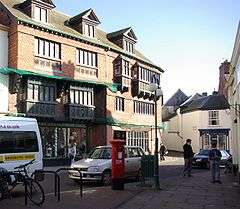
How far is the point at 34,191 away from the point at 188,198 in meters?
4.65

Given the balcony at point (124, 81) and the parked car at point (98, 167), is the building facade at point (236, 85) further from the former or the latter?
the balcony at point (124, 81)

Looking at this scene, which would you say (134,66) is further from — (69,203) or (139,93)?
(69,203)

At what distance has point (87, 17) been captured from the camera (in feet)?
112

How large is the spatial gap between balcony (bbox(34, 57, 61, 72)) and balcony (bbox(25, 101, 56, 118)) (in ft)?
8.40

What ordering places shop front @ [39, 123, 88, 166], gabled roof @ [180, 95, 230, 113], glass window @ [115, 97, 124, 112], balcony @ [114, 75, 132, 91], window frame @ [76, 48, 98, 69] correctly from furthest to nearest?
1. gabled roof @ [180, 95, 230, 113]
2. glass window @ [115, 97, 124, 112]
3. balcony @ [114, 75, 132, 91]
4. window frame @ [76, 48, 98, 69]
5. shop front @ [39, 123, 88, 166]

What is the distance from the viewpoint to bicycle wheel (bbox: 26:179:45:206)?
11413mm

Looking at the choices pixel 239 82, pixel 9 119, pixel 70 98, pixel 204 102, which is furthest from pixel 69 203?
pixel 204 102

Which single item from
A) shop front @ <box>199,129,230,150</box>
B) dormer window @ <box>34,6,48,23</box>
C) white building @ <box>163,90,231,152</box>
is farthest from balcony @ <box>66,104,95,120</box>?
shop front @ <box>199,129,230,150</box>

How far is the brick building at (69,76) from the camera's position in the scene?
27625 millimetres

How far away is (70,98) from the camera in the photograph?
3084 cm

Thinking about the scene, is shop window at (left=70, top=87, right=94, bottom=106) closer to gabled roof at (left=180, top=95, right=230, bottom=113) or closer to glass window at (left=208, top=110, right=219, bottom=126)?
gabled roof at (left=180, top=95, right=230, bottom=113)

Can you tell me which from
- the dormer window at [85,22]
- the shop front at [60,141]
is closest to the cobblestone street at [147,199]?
the shop front at [60,141]

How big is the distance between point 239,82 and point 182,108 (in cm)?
4544

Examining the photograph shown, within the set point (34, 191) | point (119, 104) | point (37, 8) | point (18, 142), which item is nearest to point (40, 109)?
point (37, 8)
